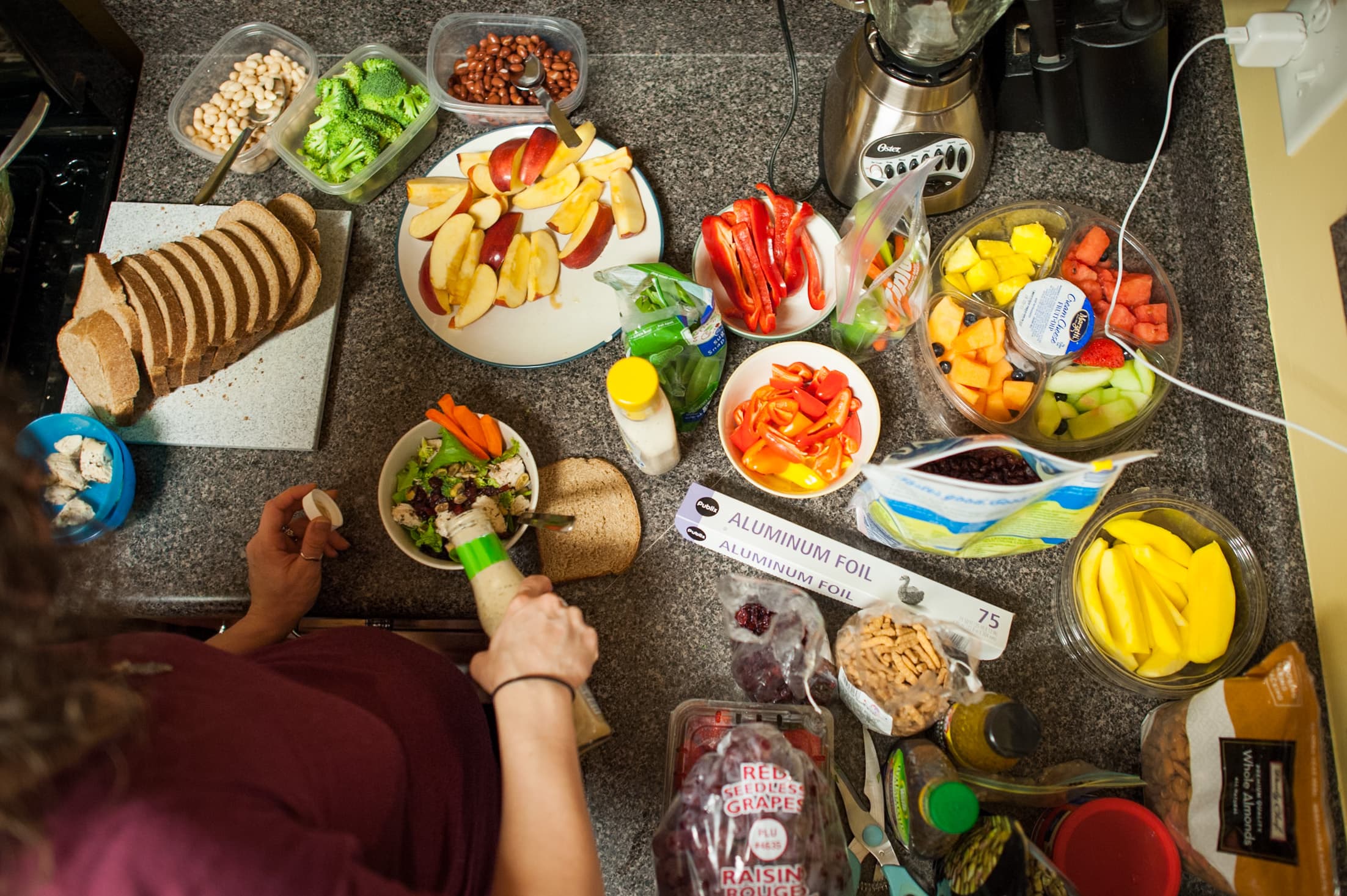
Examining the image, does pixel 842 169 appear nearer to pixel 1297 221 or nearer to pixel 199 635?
pixel 1297 221

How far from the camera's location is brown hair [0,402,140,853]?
390 mm

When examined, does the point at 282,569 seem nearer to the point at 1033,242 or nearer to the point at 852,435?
the point at 852,435

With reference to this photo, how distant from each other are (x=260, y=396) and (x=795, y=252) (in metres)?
0.68

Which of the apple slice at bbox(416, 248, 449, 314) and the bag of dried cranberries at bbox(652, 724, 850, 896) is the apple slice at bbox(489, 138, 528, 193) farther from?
the bag of dried cranberries at bbox(652, 724, 850, 896)

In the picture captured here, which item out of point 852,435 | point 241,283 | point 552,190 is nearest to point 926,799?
point 852,435

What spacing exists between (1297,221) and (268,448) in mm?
1196

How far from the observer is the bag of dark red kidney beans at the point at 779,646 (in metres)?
0.83

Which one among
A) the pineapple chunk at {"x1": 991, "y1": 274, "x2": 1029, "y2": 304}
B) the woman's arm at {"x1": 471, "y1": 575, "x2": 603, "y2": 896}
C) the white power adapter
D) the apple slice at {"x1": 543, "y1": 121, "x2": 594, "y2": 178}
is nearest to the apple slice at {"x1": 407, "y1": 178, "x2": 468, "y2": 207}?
the apple slice at {"x1": 543, "y1": 121, "x2": 594, "y2": 178}

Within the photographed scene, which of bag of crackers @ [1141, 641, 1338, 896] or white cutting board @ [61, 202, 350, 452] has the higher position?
bag of crackers @ [1141, 641, 1338, 896]

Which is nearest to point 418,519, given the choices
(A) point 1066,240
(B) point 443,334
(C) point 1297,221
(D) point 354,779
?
(B) point 443,334

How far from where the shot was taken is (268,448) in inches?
37.9

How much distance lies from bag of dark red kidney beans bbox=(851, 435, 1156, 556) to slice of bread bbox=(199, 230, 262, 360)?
73 cm

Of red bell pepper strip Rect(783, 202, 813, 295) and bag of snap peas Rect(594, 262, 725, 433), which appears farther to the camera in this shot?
red bell pepper strip Rect(783, 202, 813, 295)

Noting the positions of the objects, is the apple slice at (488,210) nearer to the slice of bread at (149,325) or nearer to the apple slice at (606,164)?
the apple slice at (606,164)
